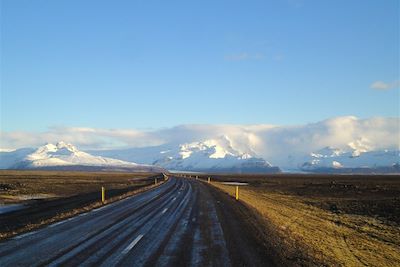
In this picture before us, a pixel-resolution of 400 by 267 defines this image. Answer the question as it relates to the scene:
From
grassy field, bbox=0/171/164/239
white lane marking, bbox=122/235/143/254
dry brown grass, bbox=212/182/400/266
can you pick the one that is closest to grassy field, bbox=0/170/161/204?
grassy field, bbox=0/171/164/239

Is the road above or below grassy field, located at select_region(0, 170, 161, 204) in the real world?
below

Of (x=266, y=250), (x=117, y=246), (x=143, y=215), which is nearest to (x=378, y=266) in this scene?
(x=266, y=250)

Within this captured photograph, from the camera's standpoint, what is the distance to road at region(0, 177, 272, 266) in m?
11.5

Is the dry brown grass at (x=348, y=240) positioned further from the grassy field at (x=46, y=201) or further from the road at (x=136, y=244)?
the grassy field at (x=46, y=201)

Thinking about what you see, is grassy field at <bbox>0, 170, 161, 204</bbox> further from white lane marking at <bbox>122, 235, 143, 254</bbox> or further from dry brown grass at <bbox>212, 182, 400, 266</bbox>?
white lane marking at <bbox>122, 235, 143, 254</bbox>

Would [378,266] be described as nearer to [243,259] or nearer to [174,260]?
[243,259]

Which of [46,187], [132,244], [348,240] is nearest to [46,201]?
[46,187]

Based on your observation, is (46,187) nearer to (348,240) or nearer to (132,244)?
(348,240)

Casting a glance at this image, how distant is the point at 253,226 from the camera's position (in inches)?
763

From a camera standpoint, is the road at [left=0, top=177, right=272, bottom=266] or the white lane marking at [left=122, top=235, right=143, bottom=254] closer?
the road at [left=0, top=177, right=272, bottom=266]

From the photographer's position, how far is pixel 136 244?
13.8m

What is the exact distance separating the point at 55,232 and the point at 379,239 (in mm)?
14844

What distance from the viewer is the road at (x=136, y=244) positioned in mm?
11453

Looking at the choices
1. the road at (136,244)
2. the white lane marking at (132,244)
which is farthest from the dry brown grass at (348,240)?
the white lane marking at (132,244)
